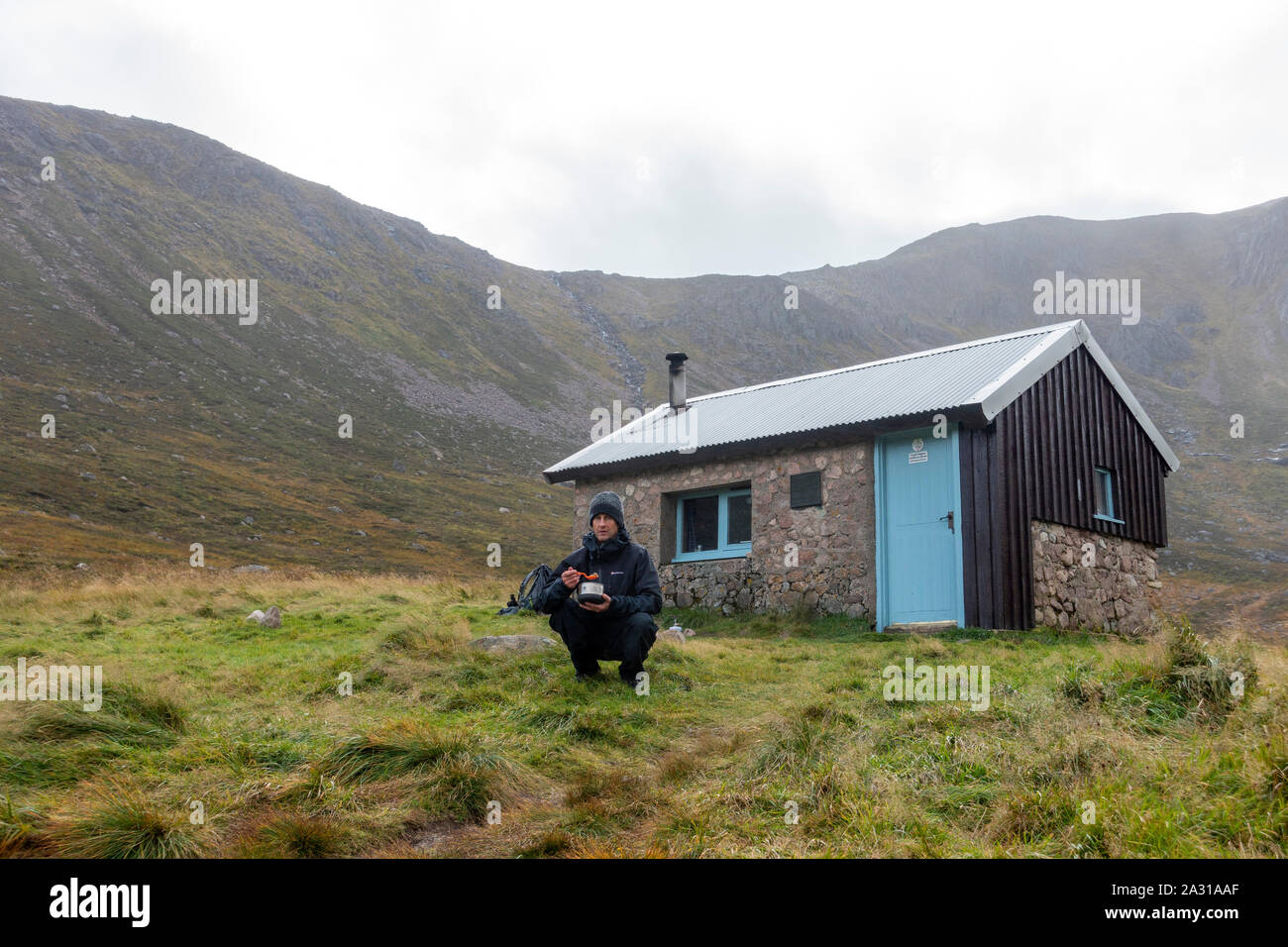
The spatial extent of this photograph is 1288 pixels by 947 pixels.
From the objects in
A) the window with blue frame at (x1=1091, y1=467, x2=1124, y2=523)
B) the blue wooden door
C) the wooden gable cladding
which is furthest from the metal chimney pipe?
the window with blue frame at (x1=1091, y1=467, x2=1124, y2=523)

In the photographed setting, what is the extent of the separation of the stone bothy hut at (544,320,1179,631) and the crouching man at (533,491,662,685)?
22.2 feet

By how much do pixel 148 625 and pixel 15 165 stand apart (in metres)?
80.4

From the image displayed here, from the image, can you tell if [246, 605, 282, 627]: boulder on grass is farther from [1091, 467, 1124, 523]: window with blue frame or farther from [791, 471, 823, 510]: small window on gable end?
[1091, 467, 1124, 523]: window with blue frame

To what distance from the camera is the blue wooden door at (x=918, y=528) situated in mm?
13406

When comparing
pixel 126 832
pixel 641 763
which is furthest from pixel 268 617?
pixel 126 832

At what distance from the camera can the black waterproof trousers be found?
7.80 m

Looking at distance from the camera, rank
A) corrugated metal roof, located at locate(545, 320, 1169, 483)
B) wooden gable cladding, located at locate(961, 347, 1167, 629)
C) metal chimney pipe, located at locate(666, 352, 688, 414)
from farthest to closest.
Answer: metal chimney pipe, located at locate(666, 352, 688, 414) < corrugated metal roof, located at locate(545, 320, 1169, 483) < wooden gable cladding, located at locate(961, 347, 1167, 629)

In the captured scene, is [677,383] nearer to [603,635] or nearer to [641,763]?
[603,635]

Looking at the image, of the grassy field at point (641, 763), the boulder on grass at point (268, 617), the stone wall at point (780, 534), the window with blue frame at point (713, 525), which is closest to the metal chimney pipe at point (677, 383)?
the stone wall at point (780, 534)

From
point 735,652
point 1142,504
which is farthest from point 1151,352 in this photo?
point 735,652

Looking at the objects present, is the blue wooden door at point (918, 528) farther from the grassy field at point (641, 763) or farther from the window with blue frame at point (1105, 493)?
the grassy field at point (641, 763)

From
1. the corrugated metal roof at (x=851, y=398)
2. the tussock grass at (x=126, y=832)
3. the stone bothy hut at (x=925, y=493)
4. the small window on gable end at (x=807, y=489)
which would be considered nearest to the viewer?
the tussock grass at (x=126, y=832)

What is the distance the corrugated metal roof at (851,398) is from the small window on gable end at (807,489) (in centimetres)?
77
